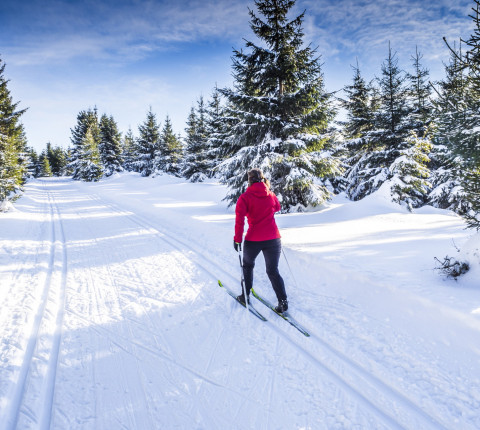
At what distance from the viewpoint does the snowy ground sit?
239cm

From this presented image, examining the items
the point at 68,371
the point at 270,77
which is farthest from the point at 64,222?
the point at 270,77

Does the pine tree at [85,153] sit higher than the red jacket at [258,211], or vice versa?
the pine tree at [85,153]

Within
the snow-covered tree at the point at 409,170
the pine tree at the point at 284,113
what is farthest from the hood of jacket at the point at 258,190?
the snow-covered tree at the point at 409,170

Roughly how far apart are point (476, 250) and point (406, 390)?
3181 millimetres

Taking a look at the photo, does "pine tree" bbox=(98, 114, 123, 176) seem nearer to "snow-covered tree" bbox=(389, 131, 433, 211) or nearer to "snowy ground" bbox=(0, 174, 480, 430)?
"snowy ground" bbox=(0, 174, 480, 430)

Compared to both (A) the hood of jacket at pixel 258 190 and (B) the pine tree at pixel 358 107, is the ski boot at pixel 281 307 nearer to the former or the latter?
(A) the hood of jacket at pixel 258 190

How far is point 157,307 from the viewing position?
14.0 feet

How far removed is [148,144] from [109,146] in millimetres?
9740

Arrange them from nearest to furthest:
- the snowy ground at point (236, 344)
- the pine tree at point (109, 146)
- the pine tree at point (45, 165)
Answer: the snowy ground at point (236, 344)
the pine tree at point (109, 146)
the pine tree at point (45, 165)

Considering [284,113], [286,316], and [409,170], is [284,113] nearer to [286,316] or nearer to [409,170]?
[409,170]

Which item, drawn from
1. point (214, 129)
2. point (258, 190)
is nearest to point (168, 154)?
point (214, 129)

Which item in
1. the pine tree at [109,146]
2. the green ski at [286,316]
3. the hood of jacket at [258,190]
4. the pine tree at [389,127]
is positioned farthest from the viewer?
the pine tree at [109,146]

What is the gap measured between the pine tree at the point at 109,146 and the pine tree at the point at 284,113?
130 ft

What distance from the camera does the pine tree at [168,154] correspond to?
3588 centimetres
